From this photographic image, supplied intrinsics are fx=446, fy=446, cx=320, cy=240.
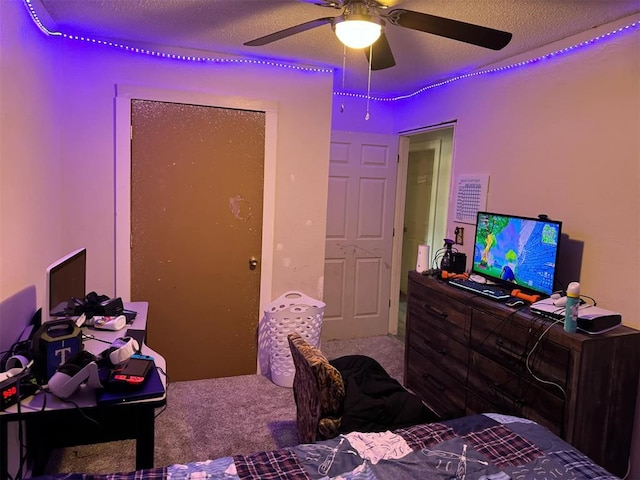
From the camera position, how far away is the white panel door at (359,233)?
435 centimetres

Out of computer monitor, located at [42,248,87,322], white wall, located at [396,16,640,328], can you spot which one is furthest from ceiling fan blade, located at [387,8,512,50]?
computer monitor, located at [42,248,87,322]

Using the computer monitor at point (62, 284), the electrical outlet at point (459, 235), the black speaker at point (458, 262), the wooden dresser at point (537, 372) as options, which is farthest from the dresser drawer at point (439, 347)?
the computer monitor at point (62, 284)

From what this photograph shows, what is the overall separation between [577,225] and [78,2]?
2.98 m

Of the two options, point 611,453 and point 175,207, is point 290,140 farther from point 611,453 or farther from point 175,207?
point 611,453

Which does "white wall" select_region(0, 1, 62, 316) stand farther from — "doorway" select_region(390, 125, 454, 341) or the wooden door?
"doorway" select_region(390, 125, 454, 341)

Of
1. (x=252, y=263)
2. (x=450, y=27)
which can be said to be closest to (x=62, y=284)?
(x=252, y=263)

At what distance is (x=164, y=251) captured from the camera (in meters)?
3.23

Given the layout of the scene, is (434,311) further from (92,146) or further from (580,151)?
(92,146)

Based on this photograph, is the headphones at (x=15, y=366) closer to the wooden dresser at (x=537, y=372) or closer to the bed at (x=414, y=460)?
the bed at (x=414, y=460)

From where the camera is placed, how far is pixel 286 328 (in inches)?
132

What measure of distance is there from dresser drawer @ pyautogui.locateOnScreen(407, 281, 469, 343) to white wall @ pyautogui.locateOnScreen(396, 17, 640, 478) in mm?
635

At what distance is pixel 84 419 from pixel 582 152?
9.92 ft

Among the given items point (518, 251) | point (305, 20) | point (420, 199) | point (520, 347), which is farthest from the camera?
point (420, 199)

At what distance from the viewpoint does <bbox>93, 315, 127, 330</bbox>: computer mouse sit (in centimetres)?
238
